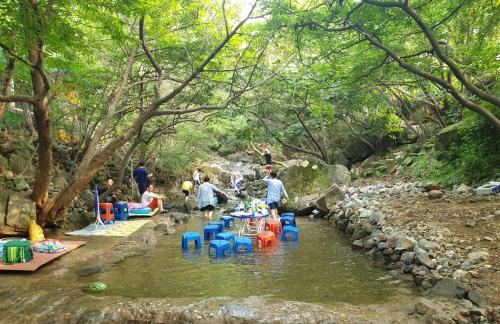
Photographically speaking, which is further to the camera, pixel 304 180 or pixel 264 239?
pixel 304 180

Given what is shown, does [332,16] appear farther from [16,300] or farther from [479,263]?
[16,300]

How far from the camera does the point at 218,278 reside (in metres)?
5.79

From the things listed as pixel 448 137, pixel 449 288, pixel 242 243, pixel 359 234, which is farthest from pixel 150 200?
pixel 448 137

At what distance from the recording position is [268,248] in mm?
7777

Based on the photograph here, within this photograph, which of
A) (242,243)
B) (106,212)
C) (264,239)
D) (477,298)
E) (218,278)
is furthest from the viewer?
(106,212)

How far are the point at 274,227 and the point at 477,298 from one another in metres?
5.09

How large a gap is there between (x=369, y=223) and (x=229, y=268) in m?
3.75

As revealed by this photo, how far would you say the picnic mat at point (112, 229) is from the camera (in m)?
8.70

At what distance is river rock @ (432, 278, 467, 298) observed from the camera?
4480mm

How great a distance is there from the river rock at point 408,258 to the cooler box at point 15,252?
244 inches

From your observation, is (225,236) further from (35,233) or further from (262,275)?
(35,233)

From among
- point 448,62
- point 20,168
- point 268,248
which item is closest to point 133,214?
point 20,168

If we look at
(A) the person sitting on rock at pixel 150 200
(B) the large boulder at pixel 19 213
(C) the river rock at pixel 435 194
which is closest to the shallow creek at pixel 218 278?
(B) the large boulder at pixel 19 213

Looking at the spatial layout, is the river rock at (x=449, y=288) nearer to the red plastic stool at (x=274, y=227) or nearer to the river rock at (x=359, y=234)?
the river rock at (x=359, y=234)
